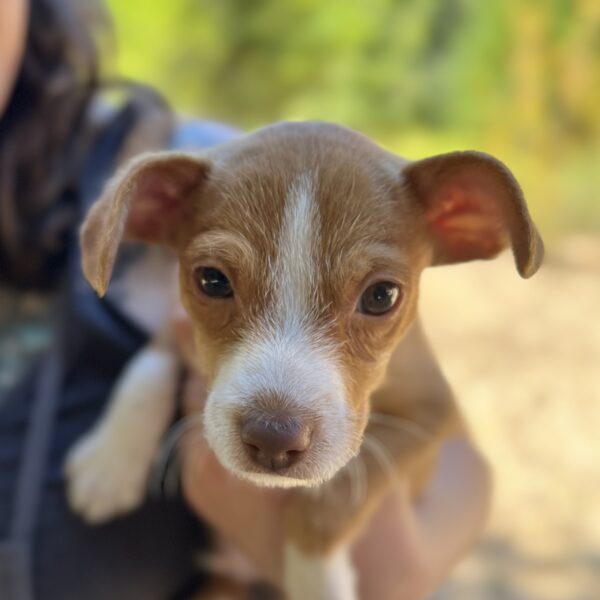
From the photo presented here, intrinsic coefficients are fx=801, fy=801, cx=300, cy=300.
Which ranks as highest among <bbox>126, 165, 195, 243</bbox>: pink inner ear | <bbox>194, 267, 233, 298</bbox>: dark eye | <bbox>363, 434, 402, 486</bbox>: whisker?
<bbox>126, 165, 195, 243</bbox>: pink inner ear

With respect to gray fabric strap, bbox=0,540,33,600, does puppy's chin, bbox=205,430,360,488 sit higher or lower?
higher

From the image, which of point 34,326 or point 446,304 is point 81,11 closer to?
point 34,326

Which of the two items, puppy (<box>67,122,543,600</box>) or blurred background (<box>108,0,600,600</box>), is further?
blurred background (<box>108,0,600,600</box>)

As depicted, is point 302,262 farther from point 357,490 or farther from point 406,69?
point 406,69

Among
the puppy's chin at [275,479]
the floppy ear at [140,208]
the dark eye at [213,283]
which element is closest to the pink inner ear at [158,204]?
the floppy ear at [140,208]

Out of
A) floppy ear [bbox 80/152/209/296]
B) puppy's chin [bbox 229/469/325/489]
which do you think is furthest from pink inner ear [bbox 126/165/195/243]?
puppy's chin [bbox 229/469/325/489]

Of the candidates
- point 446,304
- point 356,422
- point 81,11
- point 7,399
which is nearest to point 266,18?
point 81,11

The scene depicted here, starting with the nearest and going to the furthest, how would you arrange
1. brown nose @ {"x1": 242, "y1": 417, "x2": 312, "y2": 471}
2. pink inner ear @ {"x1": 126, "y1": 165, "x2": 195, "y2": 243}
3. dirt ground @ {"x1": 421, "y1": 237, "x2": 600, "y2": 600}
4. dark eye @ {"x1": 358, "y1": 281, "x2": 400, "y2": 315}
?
brown nose @ {"x1": 242, "y1": 417, "x2": 312, "y2": 471}, dark eye @ {"x1": 358, "y1": 281, "x2": 400, "y2": 315}, pink inner ear @ {"x1": 126, "y1": 165, "x2": 195, "y2": 243}, dirt ground @ {"x1": 421, "y1": 237, "x2": 600, "y2": 600}

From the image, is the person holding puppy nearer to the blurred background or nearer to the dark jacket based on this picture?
the dark jacket

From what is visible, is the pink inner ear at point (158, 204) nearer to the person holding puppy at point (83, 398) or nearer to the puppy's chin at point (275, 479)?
the person holding puppy at point (83, 398)
